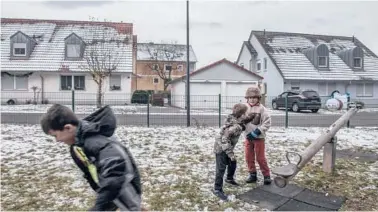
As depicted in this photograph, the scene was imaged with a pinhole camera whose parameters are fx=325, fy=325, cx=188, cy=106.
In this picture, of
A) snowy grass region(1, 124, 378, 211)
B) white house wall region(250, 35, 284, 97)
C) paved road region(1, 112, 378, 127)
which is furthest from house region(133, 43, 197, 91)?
snowy grass region(1, 124, 378, 211)

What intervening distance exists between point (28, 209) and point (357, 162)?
6.25 metres

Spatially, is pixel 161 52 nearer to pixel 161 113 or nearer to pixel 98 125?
pixel 161 113

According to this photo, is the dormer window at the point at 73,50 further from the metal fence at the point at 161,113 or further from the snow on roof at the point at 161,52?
the snow on roof at the point at 161,52

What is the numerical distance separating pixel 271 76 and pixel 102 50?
1605 cm

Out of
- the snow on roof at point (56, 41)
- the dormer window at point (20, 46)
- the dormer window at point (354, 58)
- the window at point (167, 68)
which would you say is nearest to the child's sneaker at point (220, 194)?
the snow on roof at point (56, 41)

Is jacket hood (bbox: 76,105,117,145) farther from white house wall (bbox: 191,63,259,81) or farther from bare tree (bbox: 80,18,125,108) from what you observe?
white house wall (bbox: 191,63,259,81)

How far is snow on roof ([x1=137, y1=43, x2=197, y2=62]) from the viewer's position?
49844 millimetres

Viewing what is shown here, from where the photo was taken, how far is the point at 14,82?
27.6 meters

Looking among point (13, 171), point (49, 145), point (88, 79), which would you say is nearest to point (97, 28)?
point (88, 79)

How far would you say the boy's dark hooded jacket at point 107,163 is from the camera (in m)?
1.87

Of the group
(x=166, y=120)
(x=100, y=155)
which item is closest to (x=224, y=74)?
(x=166, y=120)

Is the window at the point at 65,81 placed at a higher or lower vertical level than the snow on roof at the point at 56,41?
lower

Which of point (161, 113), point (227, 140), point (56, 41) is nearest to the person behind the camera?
point (227, 140)

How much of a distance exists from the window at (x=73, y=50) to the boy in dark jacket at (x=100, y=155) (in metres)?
28.8
